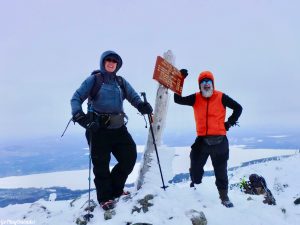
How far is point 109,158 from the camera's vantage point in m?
6.64

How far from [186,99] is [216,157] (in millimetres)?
1580

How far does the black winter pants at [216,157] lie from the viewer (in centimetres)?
714

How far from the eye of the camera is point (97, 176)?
6469mm

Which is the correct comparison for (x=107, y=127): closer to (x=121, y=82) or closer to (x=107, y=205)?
(x=121, y=82)

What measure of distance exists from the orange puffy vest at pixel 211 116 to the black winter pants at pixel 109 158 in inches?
67.6

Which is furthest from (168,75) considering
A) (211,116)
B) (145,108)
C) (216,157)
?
(216,157)

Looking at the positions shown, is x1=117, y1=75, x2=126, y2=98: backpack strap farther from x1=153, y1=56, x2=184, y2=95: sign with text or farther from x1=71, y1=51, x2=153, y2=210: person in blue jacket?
x1=153, y1=56, x2=184, y2=95: sign with text

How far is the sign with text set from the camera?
733 cm

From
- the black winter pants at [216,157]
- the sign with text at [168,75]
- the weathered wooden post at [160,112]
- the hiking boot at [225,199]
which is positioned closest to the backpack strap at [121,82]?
the sign with text at [168,75]

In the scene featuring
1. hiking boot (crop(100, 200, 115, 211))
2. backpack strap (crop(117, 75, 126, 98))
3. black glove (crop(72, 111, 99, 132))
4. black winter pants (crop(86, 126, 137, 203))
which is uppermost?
backpack strap (crop(117, 75, 126, 98))

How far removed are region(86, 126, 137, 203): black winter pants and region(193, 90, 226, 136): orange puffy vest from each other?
5.63 ft

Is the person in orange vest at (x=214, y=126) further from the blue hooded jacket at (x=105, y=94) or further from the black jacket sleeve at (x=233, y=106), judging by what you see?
the blue hooded jacket at (x=105, y=94)

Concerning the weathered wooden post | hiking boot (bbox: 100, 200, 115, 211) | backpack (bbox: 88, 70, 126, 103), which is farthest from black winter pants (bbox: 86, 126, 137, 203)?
the weathered wooden post

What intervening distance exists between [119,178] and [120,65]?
2.55 metres
